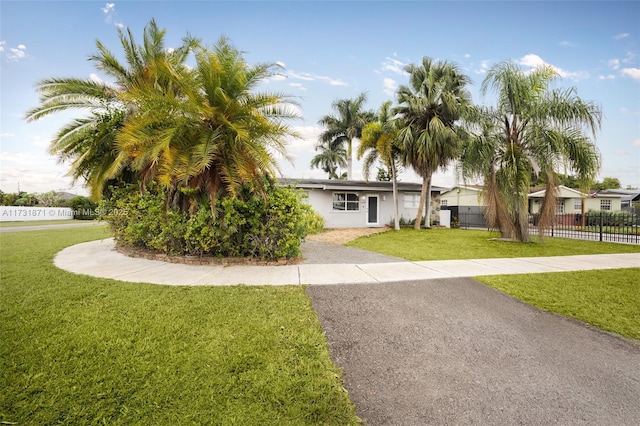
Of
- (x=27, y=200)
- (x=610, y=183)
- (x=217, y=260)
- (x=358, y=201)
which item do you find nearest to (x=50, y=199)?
(x=27, y=200)

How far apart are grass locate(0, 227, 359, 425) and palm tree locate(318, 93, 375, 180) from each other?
24259mm

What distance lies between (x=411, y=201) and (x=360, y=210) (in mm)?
4146

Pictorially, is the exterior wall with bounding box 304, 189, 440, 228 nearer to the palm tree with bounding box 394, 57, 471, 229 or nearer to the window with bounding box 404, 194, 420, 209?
the window with bounding box 404, 194, 420, 209

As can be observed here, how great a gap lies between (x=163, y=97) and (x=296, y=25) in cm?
621

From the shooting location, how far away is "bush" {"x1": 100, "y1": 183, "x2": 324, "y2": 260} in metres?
6.90

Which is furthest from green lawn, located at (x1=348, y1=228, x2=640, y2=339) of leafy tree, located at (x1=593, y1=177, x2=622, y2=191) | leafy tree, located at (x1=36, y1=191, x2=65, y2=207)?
leafy tree, located at (x1=593, y1=177, x2=622, y2=191)

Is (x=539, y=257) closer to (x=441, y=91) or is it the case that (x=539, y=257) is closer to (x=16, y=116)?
(x=441, y=91)

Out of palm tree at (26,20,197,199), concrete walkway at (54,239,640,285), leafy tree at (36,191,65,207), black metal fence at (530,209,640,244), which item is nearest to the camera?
concrete walkway at (54,239,640,285)

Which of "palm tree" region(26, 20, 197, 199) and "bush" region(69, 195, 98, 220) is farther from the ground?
"palm tree" region(26, 20, 197, 199)

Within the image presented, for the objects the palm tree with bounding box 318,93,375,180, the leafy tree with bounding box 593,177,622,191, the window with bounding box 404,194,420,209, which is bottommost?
the window with bounding box 404,194,420,209

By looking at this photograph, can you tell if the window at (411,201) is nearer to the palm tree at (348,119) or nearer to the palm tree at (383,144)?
the palm tree at (383,144)

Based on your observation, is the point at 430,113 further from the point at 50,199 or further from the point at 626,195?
the point at 50,199

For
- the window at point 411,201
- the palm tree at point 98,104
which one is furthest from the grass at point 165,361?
the window at point 411,201

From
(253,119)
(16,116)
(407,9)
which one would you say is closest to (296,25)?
(407,9)
